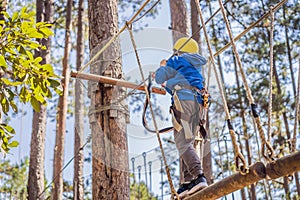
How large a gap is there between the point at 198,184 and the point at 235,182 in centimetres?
55

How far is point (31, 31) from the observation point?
247cm

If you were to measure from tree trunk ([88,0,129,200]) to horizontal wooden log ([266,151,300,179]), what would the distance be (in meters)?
1.23

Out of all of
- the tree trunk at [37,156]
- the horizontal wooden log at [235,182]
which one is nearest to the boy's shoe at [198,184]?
the horizontal wooden log at [235,182]

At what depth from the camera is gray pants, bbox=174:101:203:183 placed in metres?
2.17

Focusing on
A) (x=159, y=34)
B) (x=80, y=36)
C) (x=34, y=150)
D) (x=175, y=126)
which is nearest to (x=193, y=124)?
(x=175, y=126)

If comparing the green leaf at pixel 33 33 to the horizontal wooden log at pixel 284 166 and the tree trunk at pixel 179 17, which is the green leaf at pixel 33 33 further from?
the tree trunk at pixel 179 17

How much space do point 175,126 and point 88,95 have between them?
2.35 ft

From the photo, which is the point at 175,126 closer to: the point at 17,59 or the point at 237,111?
the point at 17,59

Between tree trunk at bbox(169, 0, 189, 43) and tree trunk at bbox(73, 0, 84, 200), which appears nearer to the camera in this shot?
tree trunk at bbox(73, 0, 84, 200)

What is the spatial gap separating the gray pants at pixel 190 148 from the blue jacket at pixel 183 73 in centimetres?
5

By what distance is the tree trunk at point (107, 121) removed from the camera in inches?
100.0

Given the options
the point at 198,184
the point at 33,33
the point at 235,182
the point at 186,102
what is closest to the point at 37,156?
the point at 33,33

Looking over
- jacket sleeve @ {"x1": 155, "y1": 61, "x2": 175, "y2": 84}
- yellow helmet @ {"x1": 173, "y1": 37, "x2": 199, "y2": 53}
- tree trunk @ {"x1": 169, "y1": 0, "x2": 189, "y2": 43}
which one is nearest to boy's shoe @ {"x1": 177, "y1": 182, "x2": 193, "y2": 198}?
jacket sleeve @ {"x1": 155, "y1": 61, "x2": 175, "y2": 84}

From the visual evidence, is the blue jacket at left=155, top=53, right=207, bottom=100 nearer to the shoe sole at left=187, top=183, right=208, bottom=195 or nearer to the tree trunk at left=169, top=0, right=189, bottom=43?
the shoe sole at left=187, top=183, right=208, bottom=195
